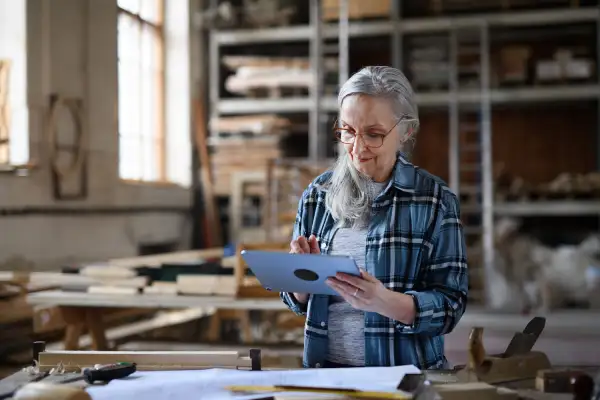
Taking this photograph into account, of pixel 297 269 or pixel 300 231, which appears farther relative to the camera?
pixel 300 231

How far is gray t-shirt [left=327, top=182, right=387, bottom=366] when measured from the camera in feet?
6.73

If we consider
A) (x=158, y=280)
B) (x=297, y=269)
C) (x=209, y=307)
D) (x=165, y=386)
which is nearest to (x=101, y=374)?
(x=165, y=386)

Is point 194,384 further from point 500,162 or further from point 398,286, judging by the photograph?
point 500,162

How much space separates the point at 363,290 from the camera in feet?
5.95

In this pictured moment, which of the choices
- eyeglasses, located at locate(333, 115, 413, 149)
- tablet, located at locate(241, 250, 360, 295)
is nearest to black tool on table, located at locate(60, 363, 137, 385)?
tablet, located at locate(241, 250, 360, 295)

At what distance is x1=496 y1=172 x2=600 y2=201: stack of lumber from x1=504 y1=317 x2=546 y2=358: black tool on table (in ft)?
22.1

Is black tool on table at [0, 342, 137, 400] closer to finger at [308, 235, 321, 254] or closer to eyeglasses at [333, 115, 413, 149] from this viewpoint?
finger at [308, 235, 321, 254]

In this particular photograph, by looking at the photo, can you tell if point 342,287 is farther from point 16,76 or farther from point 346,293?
point 16,76

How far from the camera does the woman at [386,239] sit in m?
2.00

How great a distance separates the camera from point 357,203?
2.08 m

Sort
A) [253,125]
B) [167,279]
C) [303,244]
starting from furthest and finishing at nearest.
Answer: [253,125]
[167,279]
[303,244]

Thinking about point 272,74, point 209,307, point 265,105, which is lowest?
point 209,307

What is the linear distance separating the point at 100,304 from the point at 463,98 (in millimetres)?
5358

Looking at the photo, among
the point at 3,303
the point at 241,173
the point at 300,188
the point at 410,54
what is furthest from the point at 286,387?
the point at 410,54
